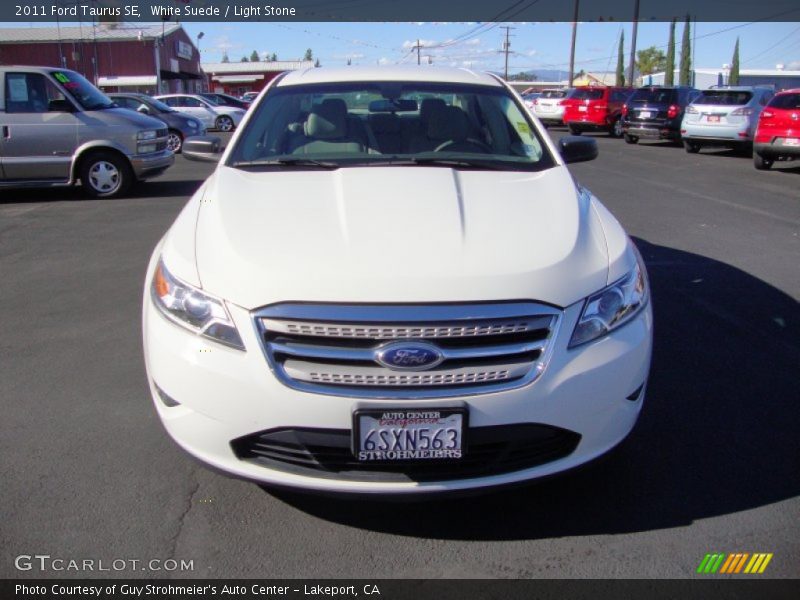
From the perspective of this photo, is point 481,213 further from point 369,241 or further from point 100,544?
point 100,544

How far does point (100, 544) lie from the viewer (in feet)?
9.14

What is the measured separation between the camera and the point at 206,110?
2489cm

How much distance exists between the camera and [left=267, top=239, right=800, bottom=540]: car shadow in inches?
116

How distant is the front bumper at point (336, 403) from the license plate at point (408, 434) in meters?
0.03

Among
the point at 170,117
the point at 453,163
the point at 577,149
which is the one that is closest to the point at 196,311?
the point at 453,163

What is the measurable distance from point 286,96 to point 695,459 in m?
2.95

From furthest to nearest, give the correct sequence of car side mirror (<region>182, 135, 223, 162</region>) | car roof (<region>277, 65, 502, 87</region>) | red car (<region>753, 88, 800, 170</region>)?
1. red car (<region>753, 88, 800, 170</region>)
2. car side mirror (<region>182, 135, 223, 162</region>)
3. car roof (<region>277, 65, 502, 87</region>)

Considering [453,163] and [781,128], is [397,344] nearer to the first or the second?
[453,163]

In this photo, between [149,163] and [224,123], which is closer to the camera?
[149,163]

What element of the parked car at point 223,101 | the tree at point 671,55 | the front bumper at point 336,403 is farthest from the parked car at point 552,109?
the tree at point 671,55

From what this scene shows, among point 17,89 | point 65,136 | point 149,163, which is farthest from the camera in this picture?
point 149,163

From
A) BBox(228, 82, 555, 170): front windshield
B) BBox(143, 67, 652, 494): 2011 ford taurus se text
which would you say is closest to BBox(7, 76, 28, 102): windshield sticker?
BBox(228, 82, 555, 170): front windshield

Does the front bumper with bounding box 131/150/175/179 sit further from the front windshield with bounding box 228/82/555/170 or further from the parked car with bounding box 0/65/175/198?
the front windshield with bounding box 228/82/555/170
